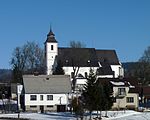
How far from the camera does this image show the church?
127 meters

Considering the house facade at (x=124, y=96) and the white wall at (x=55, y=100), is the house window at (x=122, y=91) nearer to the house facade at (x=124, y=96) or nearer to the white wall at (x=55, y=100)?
the house facade at (x=124, y=96)

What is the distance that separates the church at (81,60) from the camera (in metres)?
127

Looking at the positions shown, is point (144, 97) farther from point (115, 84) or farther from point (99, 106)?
point (99, 106)

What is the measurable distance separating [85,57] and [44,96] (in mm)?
48316

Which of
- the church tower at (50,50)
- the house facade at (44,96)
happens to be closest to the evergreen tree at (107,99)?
the house facade at (44,96)

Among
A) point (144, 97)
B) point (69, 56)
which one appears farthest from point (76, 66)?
point (144, 97)

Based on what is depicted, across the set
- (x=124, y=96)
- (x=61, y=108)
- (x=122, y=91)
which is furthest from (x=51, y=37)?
(x=124, y=96)

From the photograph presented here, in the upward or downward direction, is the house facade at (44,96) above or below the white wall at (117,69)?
below

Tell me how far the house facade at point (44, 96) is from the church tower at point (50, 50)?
45.9 meters

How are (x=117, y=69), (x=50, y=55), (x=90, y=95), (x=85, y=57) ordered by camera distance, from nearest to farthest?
(x=90, y=95) < (x=85, y=57) < (x=50, y=55) < (x=117, y=69)

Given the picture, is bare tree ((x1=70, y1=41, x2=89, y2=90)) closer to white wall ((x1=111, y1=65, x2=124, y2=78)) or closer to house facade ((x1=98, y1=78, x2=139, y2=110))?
white wall ((x1=111, y1=65, x2=124, y2=78))

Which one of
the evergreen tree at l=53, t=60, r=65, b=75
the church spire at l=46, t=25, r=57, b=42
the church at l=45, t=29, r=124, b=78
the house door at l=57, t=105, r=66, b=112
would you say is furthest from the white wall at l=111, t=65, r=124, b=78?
the house door at l=57, t=105, r=66, b=112

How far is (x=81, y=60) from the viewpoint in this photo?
425ft

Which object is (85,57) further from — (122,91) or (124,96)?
(124,96)
